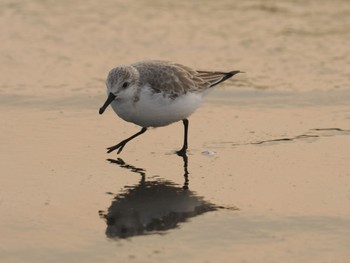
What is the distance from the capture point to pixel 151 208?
7328mm

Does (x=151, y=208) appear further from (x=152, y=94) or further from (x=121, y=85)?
(x=152, y=94)

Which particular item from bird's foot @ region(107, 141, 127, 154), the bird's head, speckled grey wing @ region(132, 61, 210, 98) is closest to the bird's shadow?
bird's foot @ region(107, 141, 127, 154)

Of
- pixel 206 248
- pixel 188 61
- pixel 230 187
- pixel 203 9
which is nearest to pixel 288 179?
pixel 230 187

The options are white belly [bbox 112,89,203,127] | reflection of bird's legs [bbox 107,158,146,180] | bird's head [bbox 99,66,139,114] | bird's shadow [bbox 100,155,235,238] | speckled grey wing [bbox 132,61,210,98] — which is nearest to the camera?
bird's shadow [bbox 100,155,235,238]

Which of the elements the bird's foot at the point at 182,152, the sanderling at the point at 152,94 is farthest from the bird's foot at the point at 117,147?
the bird's foot at the point at 182,152

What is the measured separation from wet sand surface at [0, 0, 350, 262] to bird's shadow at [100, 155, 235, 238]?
2cm

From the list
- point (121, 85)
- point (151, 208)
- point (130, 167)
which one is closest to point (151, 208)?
point (151, 208)

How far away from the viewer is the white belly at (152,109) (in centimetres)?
865

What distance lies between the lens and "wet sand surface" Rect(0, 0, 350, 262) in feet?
21.9

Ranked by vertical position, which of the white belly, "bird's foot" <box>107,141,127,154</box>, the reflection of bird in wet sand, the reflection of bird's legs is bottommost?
the reflection of bird in wet sand

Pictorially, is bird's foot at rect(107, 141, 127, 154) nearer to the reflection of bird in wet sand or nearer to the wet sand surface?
the wet sand surface

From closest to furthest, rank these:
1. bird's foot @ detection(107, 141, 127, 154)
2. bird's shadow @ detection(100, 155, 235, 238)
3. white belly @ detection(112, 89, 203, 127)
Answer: bird's shadow @ detection(100, 155, 235, 238) < white belly @ detection(112, 89, 203, 127) < bird's foot @ detection(107, 141, 127, 154)

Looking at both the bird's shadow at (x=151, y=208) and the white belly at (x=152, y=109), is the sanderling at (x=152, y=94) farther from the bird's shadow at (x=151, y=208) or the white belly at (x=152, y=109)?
the bird's shadow at (x=151, y=208)

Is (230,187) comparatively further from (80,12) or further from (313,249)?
(80,12)
